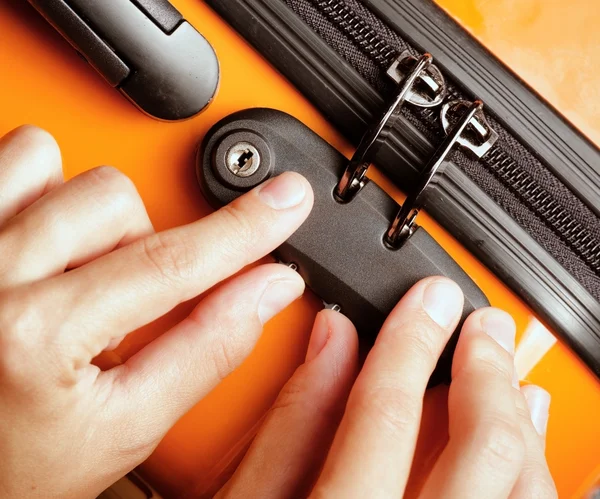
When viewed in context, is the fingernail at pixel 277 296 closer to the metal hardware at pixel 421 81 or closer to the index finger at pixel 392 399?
the index finger at pixel 392 399

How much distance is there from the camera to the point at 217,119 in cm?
64

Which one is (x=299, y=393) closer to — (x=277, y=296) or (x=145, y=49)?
Answer: (x=277, y=296)

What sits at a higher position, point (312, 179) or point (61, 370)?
point (312, 179)

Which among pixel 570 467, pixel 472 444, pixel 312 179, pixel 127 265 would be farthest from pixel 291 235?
pixel 570 467

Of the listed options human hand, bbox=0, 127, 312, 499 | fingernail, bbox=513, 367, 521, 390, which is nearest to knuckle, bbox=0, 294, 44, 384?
human hand, bbox=0, 127, 312, 499

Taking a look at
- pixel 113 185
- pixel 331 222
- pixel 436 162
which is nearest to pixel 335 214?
pixel 331 222

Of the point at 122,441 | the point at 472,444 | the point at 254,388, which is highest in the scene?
the point at 472,444

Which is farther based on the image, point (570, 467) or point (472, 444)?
point (570, 467)

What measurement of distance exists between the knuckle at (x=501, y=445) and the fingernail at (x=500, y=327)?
0.09 m

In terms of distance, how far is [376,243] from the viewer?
24.5 inches

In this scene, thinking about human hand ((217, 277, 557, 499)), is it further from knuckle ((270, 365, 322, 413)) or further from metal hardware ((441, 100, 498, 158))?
metal hardware ((441, 100, 498, 158))

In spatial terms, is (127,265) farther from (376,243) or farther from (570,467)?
(570,467)

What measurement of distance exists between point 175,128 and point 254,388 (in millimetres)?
282

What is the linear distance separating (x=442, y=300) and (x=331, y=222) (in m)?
0.13
